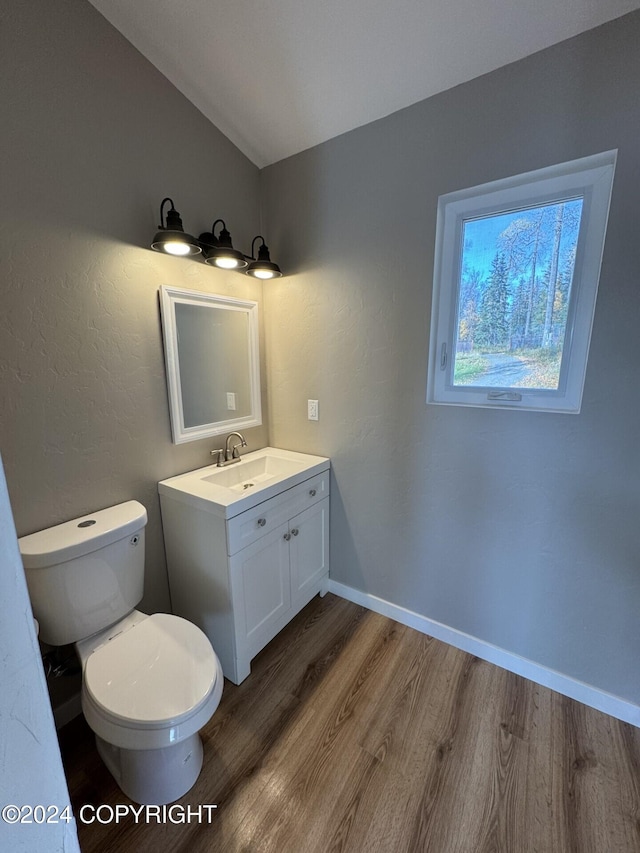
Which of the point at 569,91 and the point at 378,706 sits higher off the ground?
the point at 569,91

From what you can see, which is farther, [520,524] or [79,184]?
[520,524]

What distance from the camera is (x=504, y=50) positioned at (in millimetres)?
1214

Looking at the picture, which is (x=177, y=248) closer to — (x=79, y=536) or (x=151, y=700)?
(x=79, y=536)

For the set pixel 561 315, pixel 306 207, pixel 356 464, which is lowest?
pixel 356 464

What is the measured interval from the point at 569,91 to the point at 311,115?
3.21 feet

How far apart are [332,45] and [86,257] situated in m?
1.18

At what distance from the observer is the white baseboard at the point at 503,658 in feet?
4.59

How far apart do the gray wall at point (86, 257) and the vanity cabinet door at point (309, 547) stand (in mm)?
627

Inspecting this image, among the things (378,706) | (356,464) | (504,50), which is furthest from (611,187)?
(378,706)

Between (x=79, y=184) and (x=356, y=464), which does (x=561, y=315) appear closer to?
(x=356, y=464)

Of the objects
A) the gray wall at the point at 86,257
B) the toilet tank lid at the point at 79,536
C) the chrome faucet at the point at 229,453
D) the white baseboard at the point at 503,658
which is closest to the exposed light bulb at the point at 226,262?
the gray wall at the point at 86,257

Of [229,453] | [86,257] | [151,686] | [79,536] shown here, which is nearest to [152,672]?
[151,686]

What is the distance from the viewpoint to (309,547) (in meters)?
1.87

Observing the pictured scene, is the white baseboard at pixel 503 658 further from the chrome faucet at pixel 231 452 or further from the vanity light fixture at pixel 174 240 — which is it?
the vanity light fixture at pixel 174 240
